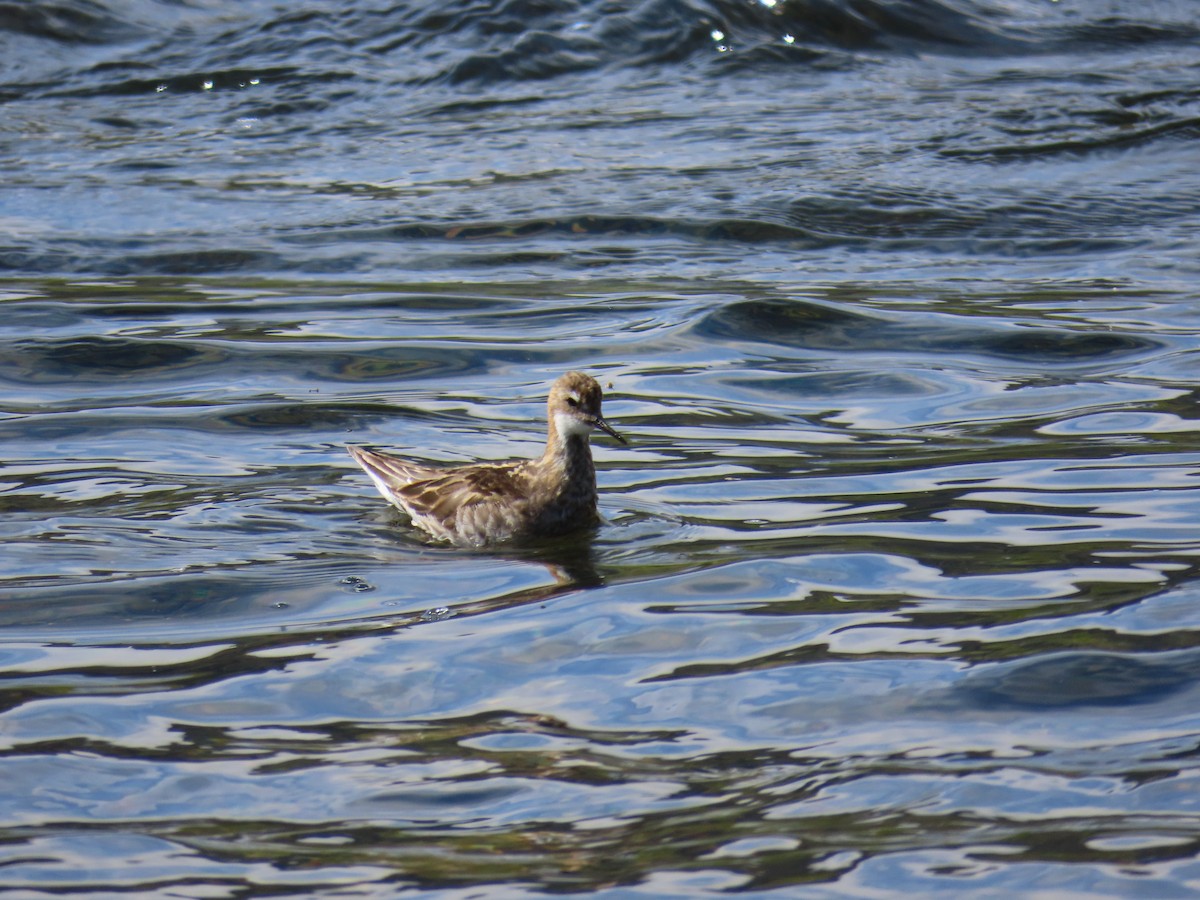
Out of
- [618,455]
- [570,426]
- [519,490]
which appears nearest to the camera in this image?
[519,490]

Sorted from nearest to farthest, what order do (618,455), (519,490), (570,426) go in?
(519,490) → (570,426) → (618,455)

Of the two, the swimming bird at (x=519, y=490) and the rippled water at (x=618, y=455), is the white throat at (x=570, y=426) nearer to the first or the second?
the swimming bird at (x=519, y=490)

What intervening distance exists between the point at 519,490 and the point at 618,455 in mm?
1457

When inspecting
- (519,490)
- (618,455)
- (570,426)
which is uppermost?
(570,426)

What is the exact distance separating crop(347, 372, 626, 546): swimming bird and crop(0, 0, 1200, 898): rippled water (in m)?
0.21

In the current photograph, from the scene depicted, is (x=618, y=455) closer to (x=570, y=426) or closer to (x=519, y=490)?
(x=570, y=426)

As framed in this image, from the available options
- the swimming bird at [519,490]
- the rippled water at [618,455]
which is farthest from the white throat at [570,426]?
the rippled water at [618,455]

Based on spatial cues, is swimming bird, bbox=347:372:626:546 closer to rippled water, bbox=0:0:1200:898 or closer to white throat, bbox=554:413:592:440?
white throat, bbox=554:413:592:440

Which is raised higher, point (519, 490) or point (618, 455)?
point (519, 490)

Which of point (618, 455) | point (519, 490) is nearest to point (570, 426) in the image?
point (519, 490)

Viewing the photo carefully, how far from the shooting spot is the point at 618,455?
10227 millimetres

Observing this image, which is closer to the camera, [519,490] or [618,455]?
[519,490]

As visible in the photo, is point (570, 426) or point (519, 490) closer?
point (519, 490)

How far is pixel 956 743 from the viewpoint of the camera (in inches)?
238
